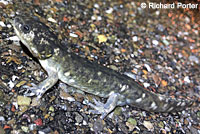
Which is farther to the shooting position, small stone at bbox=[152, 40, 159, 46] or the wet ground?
small stone at bbox=[152, 40, 159, 46]

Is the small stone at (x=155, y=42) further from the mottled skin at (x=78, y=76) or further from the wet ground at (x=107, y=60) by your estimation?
the mottled skin at (x=78, y=76)

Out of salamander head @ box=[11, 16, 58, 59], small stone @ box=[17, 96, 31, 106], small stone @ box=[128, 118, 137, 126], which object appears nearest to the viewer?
small stone @ box=[17, 96, 31, 106]

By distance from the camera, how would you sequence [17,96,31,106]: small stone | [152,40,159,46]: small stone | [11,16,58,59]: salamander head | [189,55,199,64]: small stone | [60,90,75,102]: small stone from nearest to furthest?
[17,96,31,106]: small stone, [11,16,58,59]: salamander head, [60,90,75,102]: small stone, [152,40,159,46]: small stone, [189,55,199,64]: small stone

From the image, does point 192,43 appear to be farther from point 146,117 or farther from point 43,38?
point 43,38

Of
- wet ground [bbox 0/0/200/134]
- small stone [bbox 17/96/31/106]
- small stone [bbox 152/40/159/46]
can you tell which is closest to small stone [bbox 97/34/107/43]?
wet ground [bbox 0/0/200/134]

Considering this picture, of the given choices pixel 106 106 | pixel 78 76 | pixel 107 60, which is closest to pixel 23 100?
pixel 78 76

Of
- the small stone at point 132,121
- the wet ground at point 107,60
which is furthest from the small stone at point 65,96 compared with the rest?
the small stone at point 132,121

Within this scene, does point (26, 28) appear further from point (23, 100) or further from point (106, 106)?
point (106, 106)

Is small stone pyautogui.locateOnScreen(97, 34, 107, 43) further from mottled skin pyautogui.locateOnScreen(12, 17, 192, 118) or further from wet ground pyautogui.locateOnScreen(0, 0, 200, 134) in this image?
mottled skin pyautogui.locateOnScreen(12, 17, 192, 118)
